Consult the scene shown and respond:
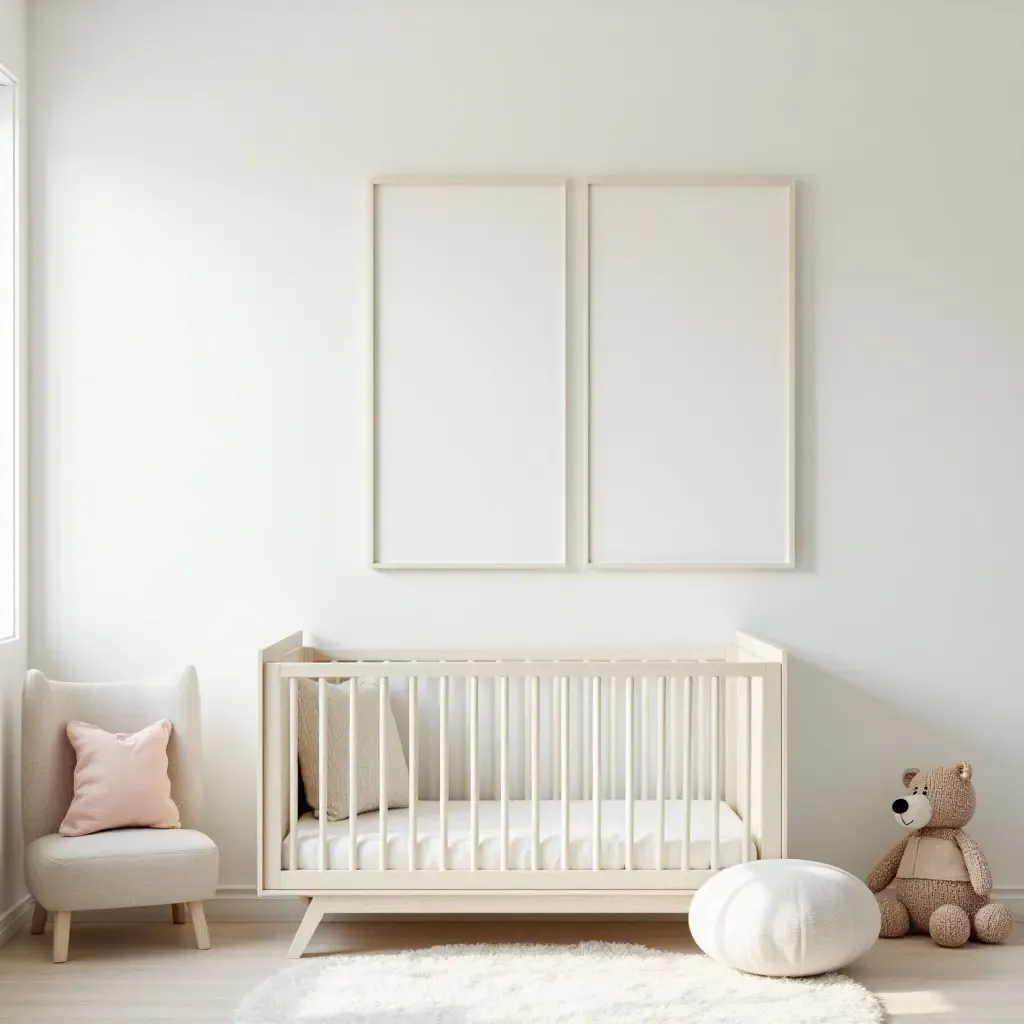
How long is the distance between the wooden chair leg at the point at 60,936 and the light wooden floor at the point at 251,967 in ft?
0.08

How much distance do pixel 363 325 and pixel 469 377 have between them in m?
0.33

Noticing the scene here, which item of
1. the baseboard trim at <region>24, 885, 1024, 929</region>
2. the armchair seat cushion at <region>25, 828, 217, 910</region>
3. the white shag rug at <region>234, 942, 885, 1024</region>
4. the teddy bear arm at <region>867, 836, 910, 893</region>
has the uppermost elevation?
the armchair seat cushion at <region>25, 828, 217, 910</region>

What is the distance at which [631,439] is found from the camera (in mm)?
3424

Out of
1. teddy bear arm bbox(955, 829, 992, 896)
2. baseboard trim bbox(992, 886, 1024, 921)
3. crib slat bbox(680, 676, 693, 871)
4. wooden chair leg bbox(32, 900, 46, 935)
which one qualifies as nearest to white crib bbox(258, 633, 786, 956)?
crib slat bbox(680, 676, 693, 871)

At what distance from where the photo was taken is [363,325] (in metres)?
3.42

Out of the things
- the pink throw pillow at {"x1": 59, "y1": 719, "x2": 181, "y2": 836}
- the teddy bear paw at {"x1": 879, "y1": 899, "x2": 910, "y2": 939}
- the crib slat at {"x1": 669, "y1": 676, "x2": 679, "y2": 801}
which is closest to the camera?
the pink throw pillow at {"x1": 59, "y1": 719, "x2": 181, "y2": 836}

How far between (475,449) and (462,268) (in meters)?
0.51

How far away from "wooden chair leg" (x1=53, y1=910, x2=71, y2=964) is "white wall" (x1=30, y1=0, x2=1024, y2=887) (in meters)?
0.53

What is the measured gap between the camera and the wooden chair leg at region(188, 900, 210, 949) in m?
3.05

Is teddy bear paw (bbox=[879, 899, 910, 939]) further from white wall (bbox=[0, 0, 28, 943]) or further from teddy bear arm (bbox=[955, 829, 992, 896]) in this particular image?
white wall (bbox=[0, 0, 28, 943])

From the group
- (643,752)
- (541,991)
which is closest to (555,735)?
(643,752)

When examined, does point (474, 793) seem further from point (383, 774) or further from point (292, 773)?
point (292, 773)

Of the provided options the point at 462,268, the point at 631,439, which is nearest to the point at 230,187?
the point at 462,268

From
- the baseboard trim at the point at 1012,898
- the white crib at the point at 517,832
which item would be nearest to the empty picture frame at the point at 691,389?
the white crib at the point at 517,832
